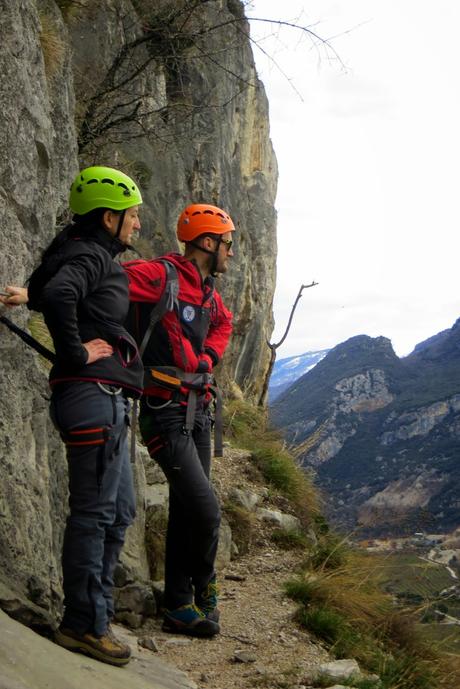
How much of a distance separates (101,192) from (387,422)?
366 feet

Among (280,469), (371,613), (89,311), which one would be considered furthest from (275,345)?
(89,311)

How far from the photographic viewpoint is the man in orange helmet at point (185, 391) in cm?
461

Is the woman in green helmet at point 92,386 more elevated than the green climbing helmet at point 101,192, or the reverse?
the green climbing helmet at point 101,192

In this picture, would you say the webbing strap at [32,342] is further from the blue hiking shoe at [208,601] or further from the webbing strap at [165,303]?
the blue hiking shoe at [208,601]

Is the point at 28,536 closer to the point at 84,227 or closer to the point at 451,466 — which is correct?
the point at 84,227

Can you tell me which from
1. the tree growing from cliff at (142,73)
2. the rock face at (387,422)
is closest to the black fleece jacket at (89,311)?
the tree growing from cliff at (142,73)

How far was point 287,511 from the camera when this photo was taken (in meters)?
9.01

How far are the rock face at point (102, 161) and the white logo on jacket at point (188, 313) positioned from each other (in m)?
0.97

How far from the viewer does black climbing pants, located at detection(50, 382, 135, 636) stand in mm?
3439

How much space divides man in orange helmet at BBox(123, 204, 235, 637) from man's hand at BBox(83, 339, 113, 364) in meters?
0.92

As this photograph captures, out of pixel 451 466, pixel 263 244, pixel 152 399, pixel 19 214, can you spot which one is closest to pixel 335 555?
pixel 152 399

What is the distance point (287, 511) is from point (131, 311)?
507 cm

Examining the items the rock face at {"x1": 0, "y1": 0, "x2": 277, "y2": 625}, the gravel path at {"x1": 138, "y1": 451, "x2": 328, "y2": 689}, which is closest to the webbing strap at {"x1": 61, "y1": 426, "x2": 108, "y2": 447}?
the rock face at {"x1": 0, "y1": 0, "x2": 277, "y2": 625}

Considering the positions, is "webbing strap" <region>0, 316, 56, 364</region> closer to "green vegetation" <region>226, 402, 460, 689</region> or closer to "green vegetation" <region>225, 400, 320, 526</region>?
"green vegetation" <region>226, 402, 460, 689</region>
